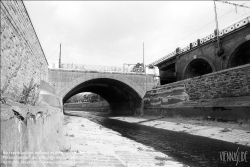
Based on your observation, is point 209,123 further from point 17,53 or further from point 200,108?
point 17,53

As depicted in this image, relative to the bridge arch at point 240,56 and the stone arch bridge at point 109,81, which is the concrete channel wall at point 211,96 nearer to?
the stone arch bridge at point 109,81

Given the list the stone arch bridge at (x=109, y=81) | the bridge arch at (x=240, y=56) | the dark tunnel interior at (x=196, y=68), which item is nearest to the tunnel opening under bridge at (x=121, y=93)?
the stone arch bridge at (x=109, y=81)

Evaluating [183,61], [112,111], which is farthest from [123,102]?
[183,61]

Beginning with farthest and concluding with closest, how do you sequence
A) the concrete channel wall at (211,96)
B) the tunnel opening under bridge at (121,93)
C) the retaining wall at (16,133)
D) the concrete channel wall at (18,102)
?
the tunnel opening under bridge at (121,93), the concrete channel wall at (211,96), the concrete channel wall at (18,102), the retaining wall at (16,133)

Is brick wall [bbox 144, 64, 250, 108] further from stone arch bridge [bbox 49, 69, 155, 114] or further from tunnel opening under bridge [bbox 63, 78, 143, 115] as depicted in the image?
tunnel opening under bridge [bbox 63, 78, 143, 115]

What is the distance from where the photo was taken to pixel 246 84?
13016mm

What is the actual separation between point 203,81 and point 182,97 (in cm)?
293

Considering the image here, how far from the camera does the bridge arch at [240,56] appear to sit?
2069 cm

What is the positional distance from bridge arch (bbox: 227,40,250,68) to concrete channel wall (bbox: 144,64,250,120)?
23.1ft

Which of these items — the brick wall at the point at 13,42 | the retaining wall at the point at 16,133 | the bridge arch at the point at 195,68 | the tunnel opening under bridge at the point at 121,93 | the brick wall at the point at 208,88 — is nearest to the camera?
the retaining wall at the point at 16,133

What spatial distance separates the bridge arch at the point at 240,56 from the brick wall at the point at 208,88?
698cm

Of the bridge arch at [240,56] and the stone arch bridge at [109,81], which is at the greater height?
the bridge arch at [240,56]

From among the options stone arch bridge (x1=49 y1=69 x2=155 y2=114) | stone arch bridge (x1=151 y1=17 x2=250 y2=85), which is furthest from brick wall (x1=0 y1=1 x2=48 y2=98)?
stone arch bridge (x1=151 y1=17 x2=250 y2=85)

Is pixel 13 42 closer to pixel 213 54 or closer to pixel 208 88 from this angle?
pixel 208 88
